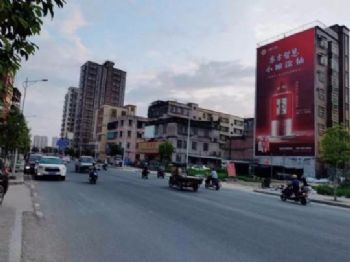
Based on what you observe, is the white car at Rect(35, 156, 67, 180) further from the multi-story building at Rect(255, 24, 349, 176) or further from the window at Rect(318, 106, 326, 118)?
the window at Rect(318, 106, 326, 118)

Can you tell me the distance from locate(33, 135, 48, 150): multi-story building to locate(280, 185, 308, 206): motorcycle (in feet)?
488

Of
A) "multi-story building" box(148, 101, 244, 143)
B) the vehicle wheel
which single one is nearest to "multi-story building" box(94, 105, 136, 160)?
"multi-story building" box(148, 101, 244, 143)

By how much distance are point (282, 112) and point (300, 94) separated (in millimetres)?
4636

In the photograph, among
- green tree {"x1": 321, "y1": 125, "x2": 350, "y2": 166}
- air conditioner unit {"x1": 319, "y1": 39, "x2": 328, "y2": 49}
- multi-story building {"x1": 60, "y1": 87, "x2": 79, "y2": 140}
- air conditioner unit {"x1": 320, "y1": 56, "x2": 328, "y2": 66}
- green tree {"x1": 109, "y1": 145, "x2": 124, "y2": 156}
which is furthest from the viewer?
multi-story building {"x1": 60, "y1": 87, "x2": 79, "y2": 140}

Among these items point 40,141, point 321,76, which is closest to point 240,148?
point 321,76

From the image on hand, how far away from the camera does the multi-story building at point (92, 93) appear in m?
167

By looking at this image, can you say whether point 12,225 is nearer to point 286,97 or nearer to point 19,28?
point 19,28

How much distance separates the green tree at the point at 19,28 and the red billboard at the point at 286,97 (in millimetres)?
65241

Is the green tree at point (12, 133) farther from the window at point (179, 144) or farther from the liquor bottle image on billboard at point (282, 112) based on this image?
the window at point (179, 144)

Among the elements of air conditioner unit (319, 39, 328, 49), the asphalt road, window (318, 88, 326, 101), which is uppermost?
air conditioner unit (319, 39, 328, 49)

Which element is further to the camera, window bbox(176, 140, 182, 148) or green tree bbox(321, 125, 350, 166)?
window bbox(176, 140, 182, 148)

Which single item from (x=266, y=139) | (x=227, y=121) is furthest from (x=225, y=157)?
(x=227, y=121)

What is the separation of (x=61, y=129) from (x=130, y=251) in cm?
18733

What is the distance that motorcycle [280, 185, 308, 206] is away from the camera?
23578 mm
